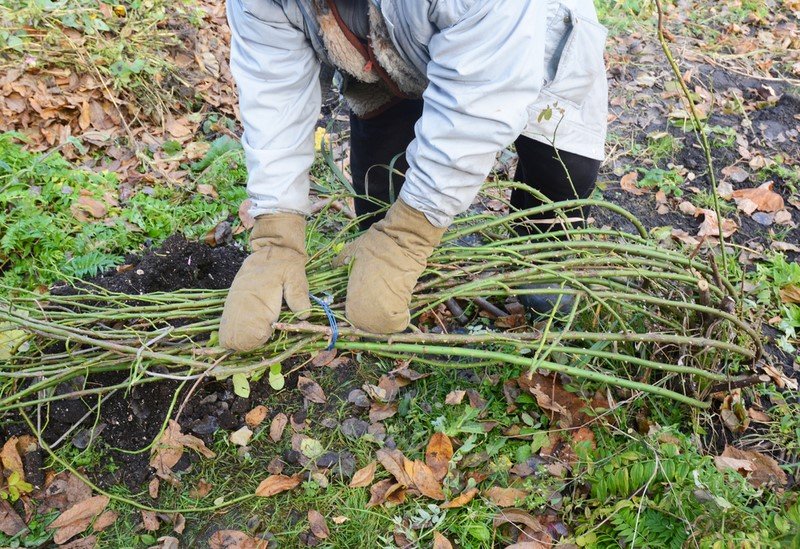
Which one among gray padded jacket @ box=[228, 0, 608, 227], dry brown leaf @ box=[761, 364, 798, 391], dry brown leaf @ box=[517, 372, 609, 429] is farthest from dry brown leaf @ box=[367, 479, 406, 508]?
dry brown leaf @ box=[761, 364, 798, 391]

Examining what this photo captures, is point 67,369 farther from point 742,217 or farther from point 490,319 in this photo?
point 742,217

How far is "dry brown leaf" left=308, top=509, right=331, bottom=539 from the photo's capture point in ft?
6.28

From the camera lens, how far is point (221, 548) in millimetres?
1879

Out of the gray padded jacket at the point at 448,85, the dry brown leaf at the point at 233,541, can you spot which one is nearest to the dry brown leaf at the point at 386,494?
the dry brown leaf at the point at 233,541

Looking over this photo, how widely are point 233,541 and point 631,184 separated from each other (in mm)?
2672

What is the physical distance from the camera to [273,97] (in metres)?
1.93

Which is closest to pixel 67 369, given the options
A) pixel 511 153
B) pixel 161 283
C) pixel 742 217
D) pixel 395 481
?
pixel 161 283

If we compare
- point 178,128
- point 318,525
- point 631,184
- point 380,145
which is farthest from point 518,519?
point 178,128

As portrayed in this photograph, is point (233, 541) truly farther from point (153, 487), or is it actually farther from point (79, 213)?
point (79, 213)

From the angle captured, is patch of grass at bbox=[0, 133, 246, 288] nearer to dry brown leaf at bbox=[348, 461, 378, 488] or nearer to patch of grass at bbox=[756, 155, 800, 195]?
dry brown leaf at bbox=[348, 461, 378, 488]

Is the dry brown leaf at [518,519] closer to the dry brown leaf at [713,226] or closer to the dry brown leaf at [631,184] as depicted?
the dry brown leaf at [713,226]

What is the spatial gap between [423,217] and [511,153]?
1889 millimetres

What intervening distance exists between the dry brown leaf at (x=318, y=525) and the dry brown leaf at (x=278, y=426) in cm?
31

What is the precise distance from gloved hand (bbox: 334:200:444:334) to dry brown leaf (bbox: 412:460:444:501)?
51cm
